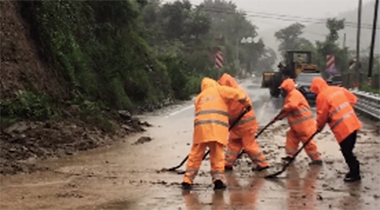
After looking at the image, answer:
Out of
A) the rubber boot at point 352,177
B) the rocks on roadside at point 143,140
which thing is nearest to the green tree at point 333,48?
the rocks on roadside at point 143,140

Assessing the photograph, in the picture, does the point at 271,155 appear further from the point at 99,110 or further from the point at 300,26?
the point at 300,26

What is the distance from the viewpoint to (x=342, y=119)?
8750 mm

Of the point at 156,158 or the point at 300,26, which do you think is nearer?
the point at 156,158

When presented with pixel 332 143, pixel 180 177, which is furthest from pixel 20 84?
pixel 332 143

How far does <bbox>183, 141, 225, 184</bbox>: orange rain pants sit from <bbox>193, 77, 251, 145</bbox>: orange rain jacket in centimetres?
11

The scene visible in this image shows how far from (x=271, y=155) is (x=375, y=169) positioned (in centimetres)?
217

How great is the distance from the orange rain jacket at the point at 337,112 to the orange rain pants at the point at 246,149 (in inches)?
42.2

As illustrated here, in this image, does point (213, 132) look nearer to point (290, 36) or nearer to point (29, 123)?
point (29, 123)

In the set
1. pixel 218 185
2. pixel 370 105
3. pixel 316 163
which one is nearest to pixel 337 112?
pixel 316 163

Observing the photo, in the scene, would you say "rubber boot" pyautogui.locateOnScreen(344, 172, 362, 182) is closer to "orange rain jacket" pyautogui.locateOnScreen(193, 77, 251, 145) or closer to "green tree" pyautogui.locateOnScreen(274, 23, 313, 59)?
"orange rain jacket" pyautogui.locateOnScreen(193, 77, 251, 145)

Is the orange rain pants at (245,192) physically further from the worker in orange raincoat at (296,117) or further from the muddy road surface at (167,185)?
the worker in orange raincoat at (296,117)

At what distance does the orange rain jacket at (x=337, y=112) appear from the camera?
872 cm

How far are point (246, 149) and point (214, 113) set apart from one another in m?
1.80

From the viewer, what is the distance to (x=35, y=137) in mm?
10961
